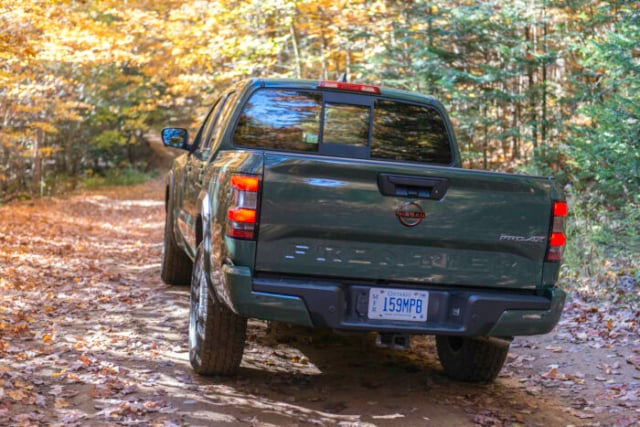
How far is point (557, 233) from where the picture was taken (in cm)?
460

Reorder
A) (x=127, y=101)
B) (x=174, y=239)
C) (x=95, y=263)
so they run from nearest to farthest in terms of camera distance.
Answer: (x=174, y=239)
(x=95, y=263)
(x=127, y=101)

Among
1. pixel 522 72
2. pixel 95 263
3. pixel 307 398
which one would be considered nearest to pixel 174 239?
pixel 95 263

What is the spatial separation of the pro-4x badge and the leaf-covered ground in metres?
1.25

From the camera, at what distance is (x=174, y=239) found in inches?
324

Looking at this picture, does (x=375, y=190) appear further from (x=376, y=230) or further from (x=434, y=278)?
(x=434, y=278)

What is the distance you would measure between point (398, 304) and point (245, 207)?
3.54 feet

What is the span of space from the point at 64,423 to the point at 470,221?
261 centimetres

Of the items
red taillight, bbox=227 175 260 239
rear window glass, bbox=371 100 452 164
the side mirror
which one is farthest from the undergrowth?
red taillight, bbox=227 175 260 239

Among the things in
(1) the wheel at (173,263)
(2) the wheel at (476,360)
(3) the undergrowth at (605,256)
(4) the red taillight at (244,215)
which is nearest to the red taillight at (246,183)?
(4) the red taillight at (244,215)

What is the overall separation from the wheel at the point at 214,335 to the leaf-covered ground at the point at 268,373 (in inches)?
5.5

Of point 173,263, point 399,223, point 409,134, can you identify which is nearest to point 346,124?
point 409,134

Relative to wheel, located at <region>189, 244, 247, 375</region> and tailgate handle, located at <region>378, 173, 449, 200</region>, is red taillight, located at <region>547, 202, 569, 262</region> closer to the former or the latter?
tailgate handle, located at <region>378, 173, 449, 200</region>

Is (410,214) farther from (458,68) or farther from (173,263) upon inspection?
(458,68)

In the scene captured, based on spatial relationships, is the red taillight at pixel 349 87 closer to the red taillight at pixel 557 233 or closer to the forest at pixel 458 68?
the red taillight at pixel 557 233
